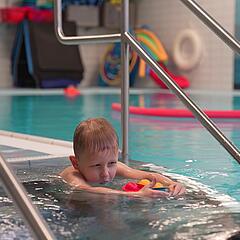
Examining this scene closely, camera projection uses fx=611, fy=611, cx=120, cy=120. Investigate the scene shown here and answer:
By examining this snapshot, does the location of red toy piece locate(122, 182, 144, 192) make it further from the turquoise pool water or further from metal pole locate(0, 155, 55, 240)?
metal pole locate(0, 155, 55, 240)

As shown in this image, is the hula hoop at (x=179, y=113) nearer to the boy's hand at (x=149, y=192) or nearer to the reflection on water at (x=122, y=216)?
the reflection on water at (x=122, y=216)

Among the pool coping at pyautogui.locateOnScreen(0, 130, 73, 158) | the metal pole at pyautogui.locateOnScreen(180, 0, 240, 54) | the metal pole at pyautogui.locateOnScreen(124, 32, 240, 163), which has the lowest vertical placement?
the pool coping at pyautogui.locateOnScreen(0, 130, 73, 158)

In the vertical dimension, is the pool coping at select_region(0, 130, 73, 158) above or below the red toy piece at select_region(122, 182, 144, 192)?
below

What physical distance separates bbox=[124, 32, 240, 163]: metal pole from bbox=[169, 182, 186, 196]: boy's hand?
19 cm

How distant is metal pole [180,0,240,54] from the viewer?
132 centimetres

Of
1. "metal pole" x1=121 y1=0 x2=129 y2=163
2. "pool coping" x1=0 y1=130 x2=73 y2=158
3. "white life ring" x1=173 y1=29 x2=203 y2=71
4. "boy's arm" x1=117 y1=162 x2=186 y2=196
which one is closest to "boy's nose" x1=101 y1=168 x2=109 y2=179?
"boy's arm" x1=117 y1=162 x2=186 y2=196

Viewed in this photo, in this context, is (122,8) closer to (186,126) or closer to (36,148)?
(36,148)

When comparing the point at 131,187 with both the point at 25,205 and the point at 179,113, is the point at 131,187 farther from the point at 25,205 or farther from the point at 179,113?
the point at 179,113

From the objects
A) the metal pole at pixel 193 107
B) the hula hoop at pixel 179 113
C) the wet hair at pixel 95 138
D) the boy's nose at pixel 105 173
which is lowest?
the hula hoop at pixel 179 113

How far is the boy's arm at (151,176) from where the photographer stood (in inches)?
63.9

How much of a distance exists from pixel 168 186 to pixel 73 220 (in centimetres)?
45

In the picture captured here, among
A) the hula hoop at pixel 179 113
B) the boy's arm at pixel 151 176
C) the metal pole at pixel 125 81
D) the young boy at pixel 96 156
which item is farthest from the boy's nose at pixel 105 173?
the hula hoop at pixel 179 113

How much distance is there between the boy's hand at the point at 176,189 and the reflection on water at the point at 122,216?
0.02 metres

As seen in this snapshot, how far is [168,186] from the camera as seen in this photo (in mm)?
1678
